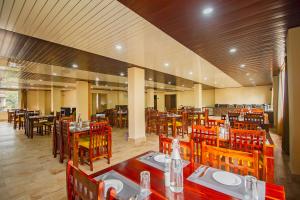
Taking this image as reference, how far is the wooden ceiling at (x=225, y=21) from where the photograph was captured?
76.2 inches

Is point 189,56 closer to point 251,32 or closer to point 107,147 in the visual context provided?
point 251,32

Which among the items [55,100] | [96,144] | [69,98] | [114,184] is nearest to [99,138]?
[96,144]

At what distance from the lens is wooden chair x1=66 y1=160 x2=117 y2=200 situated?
28.3 inches

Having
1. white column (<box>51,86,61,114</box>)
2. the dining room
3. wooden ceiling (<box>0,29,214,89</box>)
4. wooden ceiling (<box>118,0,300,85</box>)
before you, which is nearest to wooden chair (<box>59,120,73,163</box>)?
the dining room

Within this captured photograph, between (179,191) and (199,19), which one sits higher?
(199,19)

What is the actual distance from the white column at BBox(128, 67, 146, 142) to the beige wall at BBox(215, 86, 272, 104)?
10.4 m

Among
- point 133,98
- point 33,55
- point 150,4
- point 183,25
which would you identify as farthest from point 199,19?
point 33,55

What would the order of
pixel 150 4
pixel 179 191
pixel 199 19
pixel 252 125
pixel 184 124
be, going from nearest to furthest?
1. pixel 179 191
2. pixel 150 4
3. pixel 199 19
4. pixel 252 125
5. pixel 184 124

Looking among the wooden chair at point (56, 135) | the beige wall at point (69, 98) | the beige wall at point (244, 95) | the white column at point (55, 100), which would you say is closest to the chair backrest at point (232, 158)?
the wooden chair at point (56, 135)

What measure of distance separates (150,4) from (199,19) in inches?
32.9

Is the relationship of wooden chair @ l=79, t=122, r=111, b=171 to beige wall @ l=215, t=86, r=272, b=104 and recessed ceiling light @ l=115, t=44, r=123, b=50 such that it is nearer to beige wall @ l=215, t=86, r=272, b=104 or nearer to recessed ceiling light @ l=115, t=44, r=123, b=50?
recessed ceiling light @ l=115, t=44, r=123, b=50

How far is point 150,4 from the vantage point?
1910 mm

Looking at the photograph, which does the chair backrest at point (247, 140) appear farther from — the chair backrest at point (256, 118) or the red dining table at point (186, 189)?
the chair backrest at point (256, 118)

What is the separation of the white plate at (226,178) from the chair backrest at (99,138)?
2.41 m
